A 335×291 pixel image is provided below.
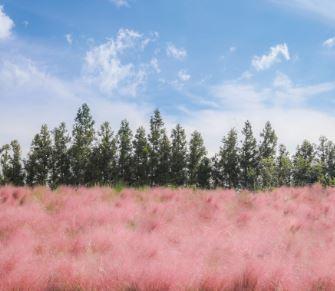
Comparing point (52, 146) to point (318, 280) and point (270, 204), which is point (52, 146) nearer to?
point (270, 204)

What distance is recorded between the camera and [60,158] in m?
55.5

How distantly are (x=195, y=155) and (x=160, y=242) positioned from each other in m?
52.1

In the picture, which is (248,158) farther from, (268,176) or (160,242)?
(160,242)

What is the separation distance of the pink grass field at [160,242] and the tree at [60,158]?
4652 cm

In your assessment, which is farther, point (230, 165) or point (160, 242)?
point (230, 165)

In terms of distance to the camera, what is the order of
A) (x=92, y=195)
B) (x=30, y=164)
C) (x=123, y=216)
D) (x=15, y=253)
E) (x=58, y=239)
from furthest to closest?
(x=30, y=164), (x=92, y=195), (x=123, y=216), (x=58, y=239), (x=15, y=253)

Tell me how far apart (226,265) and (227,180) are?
53.3 metres

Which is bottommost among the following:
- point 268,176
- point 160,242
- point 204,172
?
point 160,242

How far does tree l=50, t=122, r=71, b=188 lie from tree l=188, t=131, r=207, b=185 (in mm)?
15772

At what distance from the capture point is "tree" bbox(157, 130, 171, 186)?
176ft

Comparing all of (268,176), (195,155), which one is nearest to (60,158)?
(195,155)

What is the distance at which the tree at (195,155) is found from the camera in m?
56.2

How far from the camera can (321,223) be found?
7152 millimetres

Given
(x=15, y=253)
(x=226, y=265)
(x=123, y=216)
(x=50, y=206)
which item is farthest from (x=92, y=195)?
(x=226, y=265)
